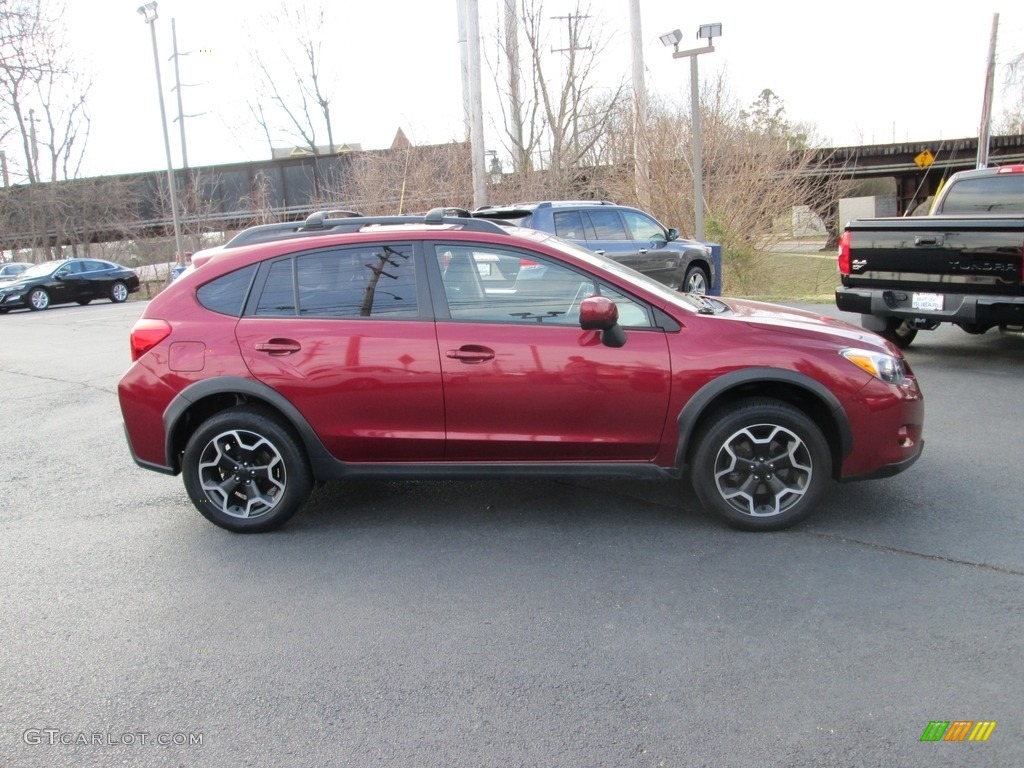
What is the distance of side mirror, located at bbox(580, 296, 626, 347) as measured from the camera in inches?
172

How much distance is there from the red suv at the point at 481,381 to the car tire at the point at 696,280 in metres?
8.60

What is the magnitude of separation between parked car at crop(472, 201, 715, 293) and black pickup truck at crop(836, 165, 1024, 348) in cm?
388

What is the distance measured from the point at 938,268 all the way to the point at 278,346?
634cm

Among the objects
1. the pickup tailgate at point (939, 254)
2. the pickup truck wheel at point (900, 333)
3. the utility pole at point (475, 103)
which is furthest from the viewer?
the utility pole at point (475, 103)

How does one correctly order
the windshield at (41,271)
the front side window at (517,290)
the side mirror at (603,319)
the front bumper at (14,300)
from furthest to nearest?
the windshield at (41,271) → the front bumper at (14,300) → the front side window at (517,290) → the side mirror at (603,319)

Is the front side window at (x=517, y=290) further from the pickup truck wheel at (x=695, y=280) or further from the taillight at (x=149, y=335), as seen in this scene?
the pickup truck wheel at (x=695, y=280)

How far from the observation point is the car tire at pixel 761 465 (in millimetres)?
4469

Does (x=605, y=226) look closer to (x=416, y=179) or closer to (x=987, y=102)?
(x=416, y=179)

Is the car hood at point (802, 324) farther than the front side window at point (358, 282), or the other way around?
the front side window at point (358, 282)

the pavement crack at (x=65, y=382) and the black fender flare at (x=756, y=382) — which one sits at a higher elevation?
the black fender flare at (x=756, y=382)

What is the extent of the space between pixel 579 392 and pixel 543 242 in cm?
90

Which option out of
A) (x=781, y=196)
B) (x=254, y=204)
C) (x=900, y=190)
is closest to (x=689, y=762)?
(x=781, y=196)

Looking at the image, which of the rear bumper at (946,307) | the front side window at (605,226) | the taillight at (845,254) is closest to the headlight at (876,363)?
the rear bumper at (946,307)

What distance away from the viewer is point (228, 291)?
4.81 m
